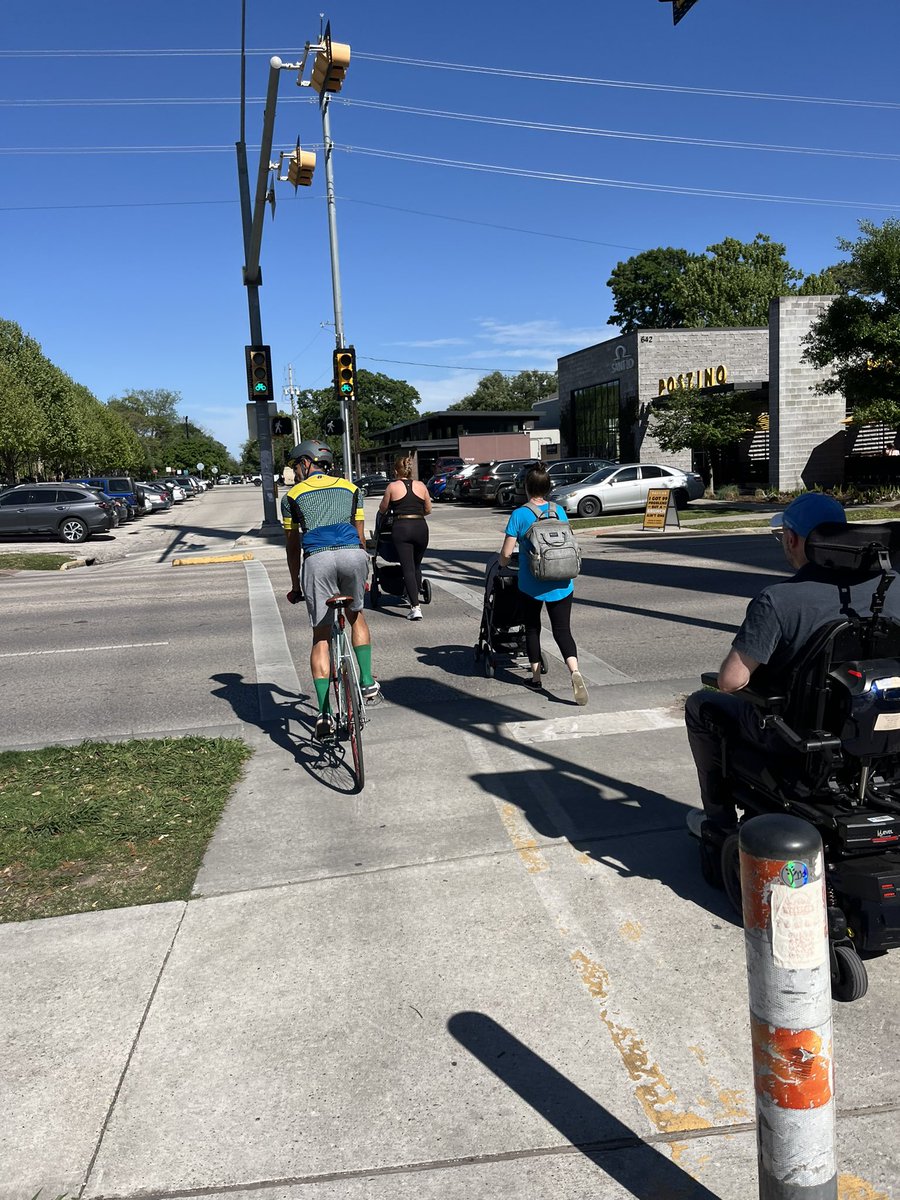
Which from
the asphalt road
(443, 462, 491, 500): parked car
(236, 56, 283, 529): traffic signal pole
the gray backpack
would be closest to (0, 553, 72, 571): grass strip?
(236, 56, 283, 529): traffic signal pole

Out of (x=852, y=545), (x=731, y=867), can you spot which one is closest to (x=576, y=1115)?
(x=731, y=867)

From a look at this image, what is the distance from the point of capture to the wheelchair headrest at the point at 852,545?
3.02 metres

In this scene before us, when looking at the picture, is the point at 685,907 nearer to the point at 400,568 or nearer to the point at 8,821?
the point at 8,821

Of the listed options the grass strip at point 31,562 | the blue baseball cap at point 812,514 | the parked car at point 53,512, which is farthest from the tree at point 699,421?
the blue baseball cap at point 812,514

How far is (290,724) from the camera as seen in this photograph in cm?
673

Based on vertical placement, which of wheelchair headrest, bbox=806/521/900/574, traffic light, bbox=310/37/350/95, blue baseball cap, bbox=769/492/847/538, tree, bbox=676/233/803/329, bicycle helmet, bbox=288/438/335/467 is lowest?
wheelchair headrest, bbox=806/521/900/574

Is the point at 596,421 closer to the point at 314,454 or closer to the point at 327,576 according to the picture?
the point at 314,454

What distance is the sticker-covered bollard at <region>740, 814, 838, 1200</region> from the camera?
78.3 inches

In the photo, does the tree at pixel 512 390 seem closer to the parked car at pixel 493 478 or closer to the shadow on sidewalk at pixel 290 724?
the parked car at pixel 493 478

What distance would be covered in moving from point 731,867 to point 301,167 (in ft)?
43.6

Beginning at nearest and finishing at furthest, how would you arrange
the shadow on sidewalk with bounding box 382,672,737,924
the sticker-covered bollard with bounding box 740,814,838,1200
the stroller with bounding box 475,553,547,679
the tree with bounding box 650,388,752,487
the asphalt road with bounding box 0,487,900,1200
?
the sticker-covered bollard with bounding box 740,814,838,1200 < the asphalt road with bounding box 0,487,900,1200 < the shadow on sidewalk with bounding box 382,672,737,924 < the stroller with bounding box 475,553,547,679 < the tree with bounding box 650,388,752,487

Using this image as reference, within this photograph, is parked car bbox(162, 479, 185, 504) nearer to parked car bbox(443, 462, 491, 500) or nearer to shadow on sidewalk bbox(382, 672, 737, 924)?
parked car bbox(443, 462, 491, 500)

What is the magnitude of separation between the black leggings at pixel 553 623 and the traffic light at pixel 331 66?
7.14m

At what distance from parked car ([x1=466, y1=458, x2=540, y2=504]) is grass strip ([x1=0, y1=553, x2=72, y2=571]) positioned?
1683 centimetres
